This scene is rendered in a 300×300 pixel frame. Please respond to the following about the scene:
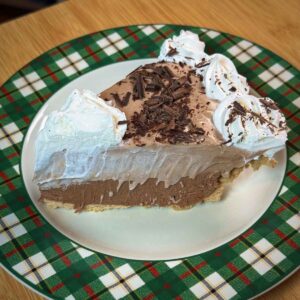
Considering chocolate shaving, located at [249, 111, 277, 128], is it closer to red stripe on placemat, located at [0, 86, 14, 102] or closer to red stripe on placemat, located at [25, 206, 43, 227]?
red stripe on placemat, located at [25, 206, 43, 227]

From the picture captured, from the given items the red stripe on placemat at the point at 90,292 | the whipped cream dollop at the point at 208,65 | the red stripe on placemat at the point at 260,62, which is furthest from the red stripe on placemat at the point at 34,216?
the red stripe on placemat at the point at 260,62

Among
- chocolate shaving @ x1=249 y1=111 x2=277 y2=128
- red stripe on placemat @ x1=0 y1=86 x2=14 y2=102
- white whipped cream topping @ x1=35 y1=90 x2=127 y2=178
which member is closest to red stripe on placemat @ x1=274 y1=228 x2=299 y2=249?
chocolate shaving @ x1=249 y1=111 x2=277 y2=128

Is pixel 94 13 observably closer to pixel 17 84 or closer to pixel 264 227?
pixel 17 84

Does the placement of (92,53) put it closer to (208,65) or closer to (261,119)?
(208,65)

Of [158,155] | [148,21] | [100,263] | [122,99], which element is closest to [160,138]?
[158,155]

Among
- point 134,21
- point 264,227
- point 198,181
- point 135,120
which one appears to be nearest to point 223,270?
point 264,227

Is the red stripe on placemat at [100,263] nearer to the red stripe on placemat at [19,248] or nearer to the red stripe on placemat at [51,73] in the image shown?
the red stripe on placemat at [19,248]
